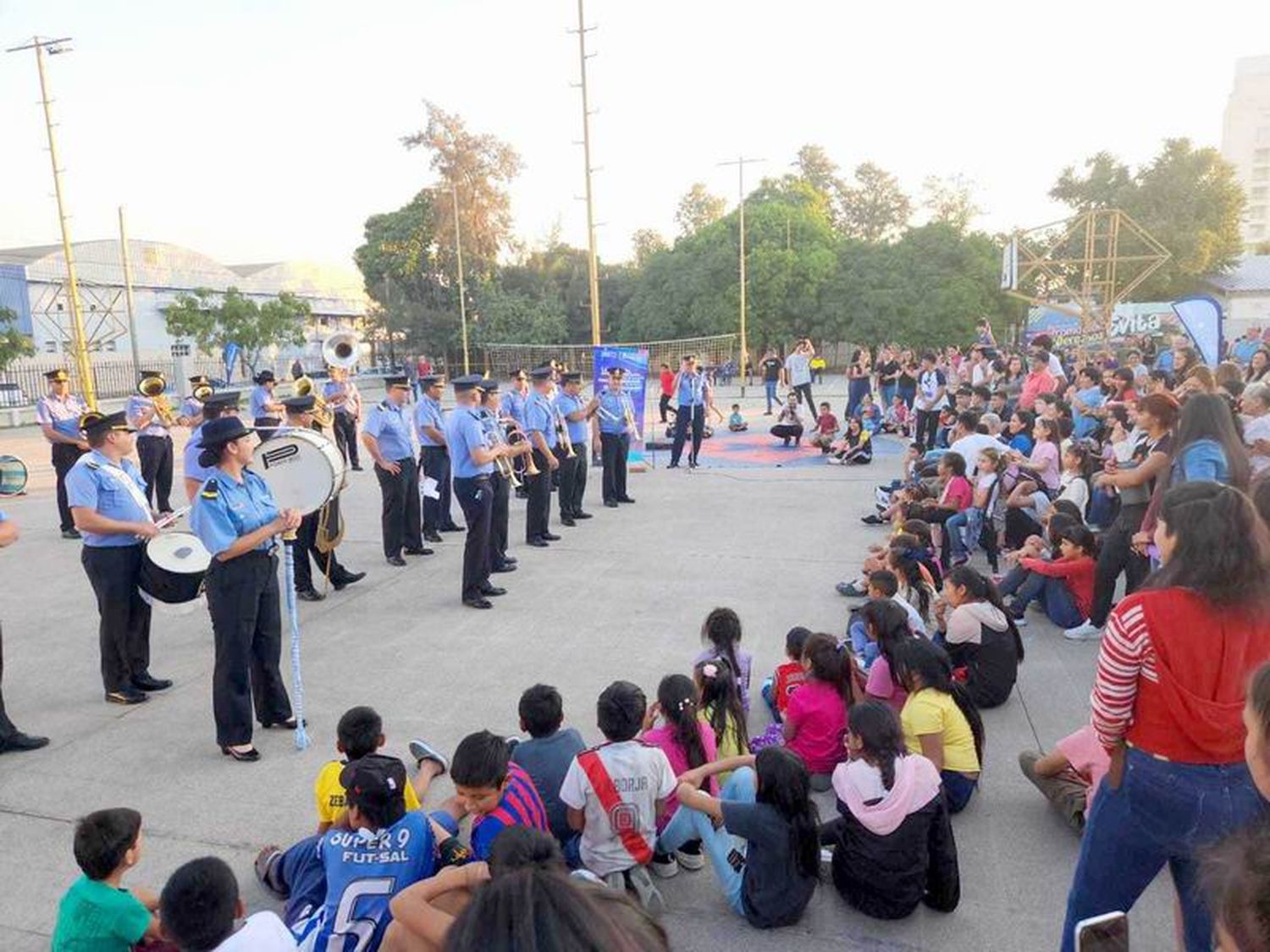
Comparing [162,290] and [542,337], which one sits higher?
[162,290]

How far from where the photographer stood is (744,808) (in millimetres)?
3357

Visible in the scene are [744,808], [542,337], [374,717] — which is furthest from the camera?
[542,337]

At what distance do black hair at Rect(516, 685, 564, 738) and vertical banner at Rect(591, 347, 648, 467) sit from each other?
8.45 meters

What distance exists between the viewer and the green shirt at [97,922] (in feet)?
9.41

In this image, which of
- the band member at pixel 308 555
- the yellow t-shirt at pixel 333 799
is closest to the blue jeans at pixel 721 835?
the yellow t-shirt at pixel 333 799

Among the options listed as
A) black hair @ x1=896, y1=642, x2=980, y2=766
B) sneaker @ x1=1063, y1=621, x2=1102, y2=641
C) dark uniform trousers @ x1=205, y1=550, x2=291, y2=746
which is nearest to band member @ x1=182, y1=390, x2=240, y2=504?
dark uniform trousers @ x1=205, y1=550, x2=291, y2=746

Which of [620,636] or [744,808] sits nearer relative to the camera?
[744,808]

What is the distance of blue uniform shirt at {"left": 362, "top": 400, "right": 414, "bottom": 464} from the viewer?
8.92 meters

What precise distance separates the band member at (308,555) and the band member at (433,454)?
4.74ft

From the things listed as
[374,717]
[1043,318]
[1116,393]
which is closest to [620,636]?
[374,717]

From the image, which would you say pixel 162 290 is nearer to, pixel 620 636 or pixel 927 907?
pixel 620 636

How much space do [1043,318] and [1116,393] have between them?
2740 cm

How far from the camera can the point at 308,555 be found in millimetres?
8094

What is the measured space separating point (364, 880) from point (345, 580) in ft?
18.4
